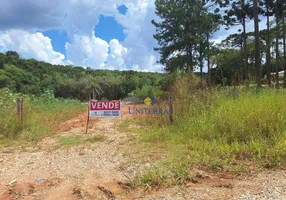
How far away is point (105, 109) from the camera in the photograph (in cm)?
562

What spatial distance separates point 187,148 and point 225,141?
623 millimetres

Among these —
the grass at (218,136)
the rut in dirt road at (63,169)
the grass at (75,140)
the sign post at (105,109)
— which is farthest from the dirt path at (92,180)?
the sign post at (105,109)

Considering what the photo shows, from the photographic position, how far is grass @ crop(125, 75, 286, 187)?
3.06 metres

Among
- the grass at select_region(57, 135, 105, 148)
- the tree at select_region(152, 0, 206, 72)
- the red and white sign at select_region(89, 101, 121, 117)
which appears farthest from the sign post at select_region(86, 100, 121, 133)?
the tree at select_region(152, 0, 206, 72)

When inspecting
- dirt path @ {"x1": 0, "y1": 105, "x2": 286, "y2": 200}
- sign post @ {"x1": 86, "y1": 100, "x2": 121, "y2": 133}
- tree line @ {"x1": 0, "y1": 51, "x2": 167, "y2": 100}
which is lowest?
dirt path @ {"x1": 0, "y1": 105, "x2": 286, "y2": 200}

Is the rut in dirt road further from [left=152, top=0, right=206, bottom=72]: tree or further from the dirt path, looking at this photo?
[left=152, top=0, right=206, bottom=72]: tree

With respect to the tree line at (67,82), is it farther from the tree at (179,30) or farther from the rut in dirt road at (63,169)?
the rut in dirt road at (63,169)

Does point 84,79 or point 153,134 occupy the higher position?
point 84,79

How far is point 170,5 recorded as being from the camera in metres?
14.1

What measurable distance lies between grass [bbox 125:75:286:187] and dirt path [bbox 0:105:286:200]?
0.77ft

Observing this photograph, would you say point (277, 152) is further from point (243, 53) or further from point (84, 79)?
point (84, 79)

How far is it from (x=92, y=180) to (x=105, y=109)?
2.89 metres

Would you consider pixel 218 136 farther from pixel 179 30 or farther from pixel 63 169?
pixel 179 30

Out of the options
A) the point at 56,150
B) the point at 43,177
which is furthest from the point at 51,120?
the point at 43,177
